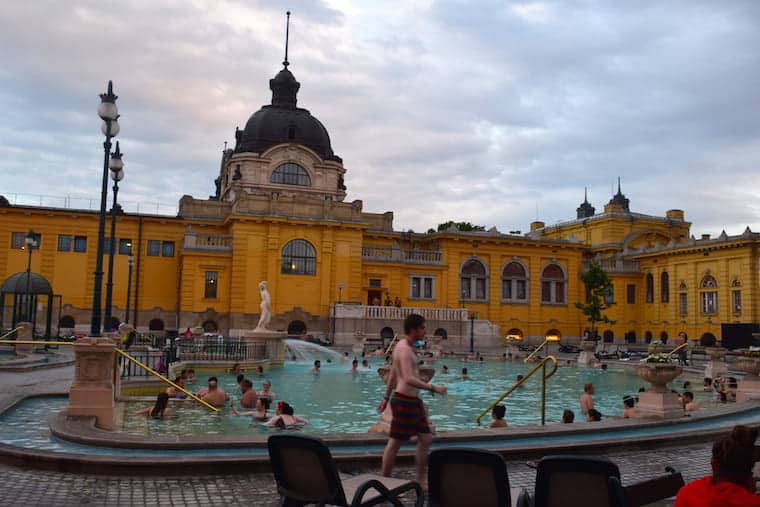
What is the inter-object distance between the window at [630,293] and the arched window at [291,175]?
29.0m

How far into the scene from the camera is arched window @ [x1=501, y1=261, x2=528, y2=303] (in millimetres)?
55875

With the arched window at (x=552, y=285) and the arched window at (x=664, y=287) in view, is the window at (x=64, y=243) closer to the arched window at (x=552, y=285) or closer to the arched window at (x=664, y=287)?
the arched window at (x=552, y=285)

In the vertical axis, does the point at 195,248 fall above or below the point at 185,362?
above

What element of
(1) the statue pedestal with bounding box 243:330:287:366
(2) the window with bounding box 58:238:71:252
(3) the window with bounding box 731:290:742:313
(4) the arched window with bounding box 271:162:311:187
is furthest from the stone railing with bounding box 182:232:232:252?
(3) the window with bounding box 731:290:742:313

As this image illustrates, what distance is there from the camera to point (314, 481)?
5.68 metres

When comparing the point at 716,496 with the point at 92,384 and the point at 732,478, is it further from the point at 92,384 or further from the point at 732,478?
the point at 92,384

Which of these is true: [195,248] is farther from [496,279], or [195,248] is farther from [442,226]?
[442,226]

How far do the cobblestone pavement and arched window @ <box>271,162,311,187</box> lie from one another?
46.5 m


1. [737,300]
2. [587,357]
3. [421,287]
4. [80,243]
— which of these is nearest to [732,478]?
[587,357]

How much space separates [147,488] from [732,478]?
6.11 metres

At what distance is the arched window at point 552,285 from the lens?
2255 inches

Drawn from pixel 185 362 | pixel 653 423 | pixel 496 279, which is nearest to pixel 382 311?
pixel 496 279

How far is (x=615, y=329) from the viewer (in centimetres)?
5909

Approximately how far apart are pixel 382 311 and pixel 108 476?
38409 mm
